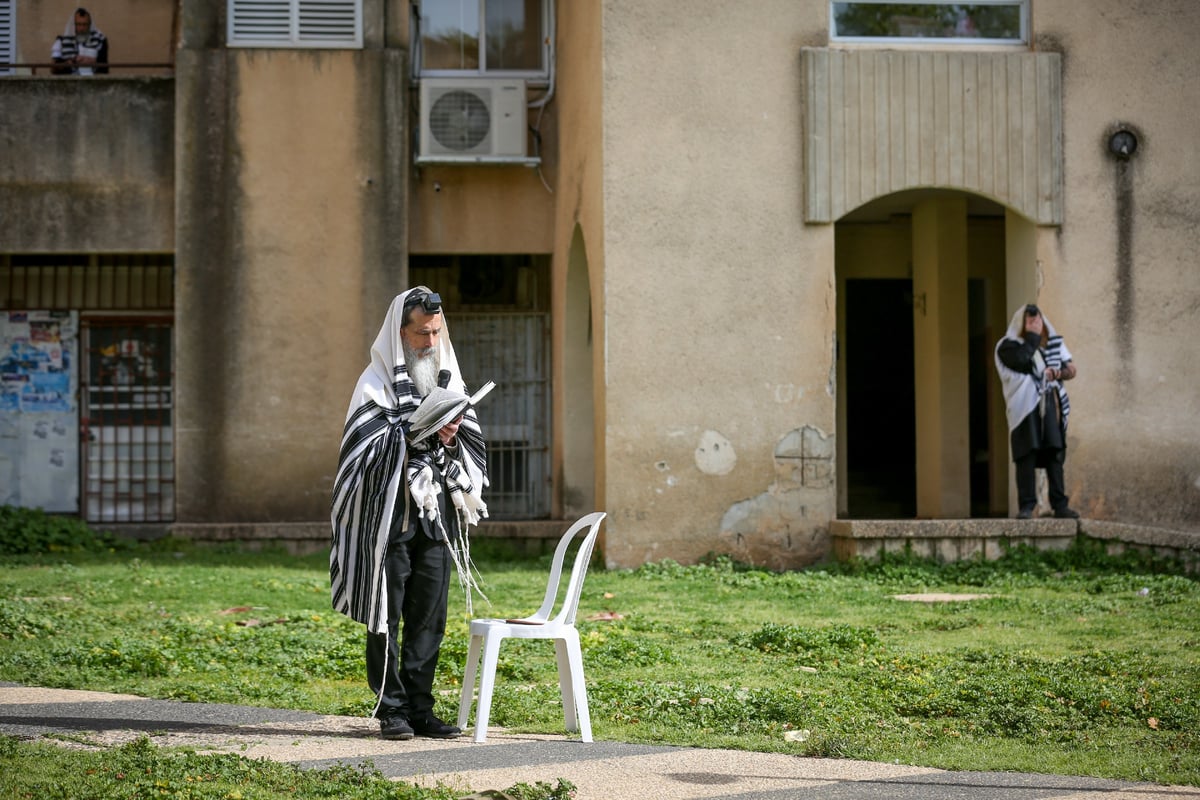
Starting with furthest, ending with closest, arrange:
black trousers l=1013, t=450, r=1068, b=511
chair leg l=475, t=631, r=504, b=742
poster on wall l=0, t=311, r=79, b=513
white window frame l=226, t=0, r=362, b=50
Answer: poster on wall l=0, t=311, r=79, b=513
white window frame l=226, t=0, r=362, b=50
black trousers l=1013, t=450, r=1068, b=511
chair leg l=475, t=631, r=504, b=742

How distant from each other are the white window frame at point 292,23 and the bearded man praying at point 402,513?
34.0ft

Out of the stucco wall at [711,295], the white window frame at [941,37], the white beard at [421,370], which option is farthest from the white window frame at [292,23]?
the white beard at [421,370]

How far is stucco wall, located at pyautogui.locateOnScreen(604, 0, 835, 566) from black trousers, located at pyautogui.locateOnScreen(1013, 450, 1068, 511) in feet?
5.35

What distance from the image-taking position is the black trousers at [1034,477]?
1278 cm

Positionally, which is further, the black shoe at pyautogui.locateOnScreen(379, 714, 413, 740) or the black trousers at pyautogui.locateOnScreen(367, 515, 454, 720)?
the black trousers at pyautogui.locateOnScreen(367, 515, 454, 720)

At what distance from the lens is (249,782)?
5152 mm

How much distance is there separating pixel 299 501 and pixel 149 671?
26.7 feet

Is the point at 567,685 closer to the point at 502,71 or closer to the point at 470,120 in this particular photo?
the point at 470,120

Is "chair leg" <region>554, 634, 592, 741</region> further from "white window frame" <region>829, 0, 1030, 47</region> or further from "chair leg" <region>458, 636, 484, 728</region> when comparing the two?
"white window frame" <region>829, 0, 1030, 47</region>

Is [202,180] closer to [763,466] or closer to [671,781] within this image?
[763,466]

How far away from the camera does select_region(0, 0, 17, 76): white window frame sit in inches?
675

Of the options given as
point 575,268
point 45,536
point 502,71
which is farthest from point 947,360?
point 45,536

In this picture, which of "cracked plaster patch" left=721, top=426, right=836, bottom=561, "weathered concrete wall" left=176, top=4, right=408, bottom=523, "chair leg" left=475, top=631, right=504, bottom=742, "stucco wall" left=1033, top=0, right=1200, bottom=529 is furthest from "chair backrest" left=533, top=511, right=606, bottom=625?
"weathered concrete wall" left=176, top=4, right=408, bottom=523

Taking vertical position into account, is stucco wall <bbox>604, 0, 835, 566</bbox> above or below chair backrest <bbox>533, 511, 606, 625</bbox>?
above
